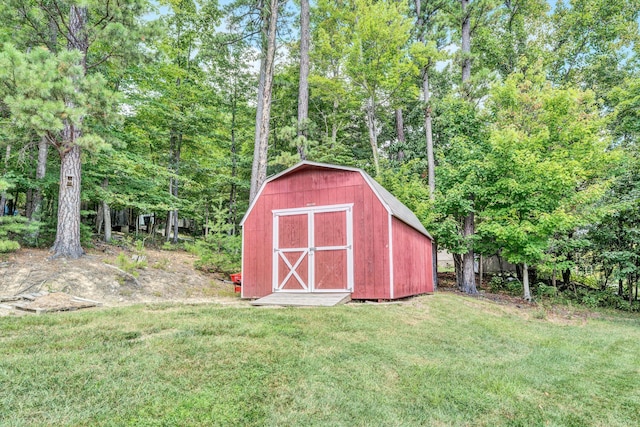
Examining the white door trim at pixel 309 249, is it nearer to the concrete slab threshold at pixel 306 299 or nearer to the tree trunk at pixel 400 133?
the concrete slab threshold at pixel 306 299

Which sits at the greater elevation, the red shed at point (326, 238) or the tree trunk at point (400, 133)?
the tree trunk at point (400, 133)

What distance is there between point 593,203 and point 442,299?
7839 millimetres

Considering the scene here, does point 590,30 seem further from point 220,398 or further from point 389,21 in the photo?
point 220,398

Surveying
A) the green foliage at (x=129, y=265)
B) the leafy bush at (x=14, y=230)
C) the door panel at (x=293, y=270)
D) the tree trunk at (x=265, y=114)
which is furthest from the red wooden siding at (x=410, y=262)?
the leafy bush at (x=14, y=230)

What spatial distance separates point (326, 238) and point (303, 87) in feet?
22.7

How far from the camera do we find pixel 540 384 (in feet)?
12.6

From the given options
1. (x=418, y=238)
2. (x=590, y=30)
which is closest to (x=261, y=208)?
(x=418, y=238)

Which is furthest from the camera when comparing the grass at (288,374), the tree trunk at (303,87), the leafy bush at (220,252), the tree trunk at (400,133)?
the tree trunk at (400,133)

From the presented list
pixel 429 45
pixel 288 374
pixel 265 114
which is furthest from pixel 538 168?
pixel 288 374

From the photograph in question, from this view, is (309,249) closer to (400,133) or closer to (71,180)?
(71,180)

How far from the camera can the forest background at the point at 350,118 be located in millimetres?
8602

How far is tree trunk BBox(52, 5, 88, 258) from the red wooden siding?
313 inches

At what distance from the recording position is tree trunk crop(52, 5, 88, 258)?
8594 mm

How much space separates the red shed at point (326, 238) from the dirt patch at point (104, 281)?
4.57 ft
